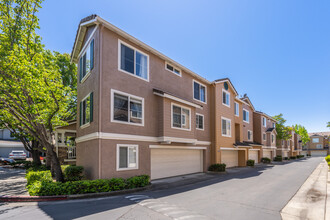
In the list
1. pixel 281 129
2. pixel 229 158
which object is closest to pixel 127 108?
pixel 229 158

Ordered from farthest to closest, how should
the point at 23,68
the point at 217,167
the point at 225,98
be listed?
the point at 225,98, the point at 217,167, the point at 23,68

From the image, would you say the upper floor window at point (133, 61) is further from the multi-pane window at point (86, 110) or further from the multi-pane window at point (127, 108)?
the multi-pane window at point (86, 110)

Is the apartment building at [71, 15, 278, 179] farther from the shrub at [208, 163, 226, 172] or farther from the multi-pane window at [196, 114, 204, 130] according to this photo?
the shrub at [208, 163, 226, 172]

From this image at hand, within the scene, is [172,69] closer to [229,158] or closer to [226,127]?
[226,127]

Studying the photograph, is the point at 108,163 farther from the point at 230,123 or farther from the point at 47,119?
the point at 230,123

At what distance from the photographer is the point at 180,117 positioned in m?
15.3

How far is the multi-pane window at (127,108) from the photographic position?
11.7 m

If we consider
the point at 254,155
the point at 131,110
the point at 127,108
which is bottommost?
the point at 254,155

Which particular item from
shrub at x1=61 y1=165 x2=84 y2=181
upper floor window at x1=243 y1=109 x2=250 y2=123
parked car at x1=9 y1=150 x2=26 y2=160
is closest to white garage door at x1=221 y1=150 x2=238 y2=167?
upper floor window at x1=243 y1=109 x2=250 y2=123

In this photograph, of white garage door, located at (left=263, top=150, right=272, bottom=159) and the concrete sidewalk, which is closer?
the concrete sidewalk

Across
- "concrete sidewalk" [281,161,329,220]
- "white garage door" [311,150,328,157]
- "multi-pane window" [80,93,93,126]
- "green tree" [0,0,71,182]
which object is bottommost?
"white garage door" [311,150,328,157]

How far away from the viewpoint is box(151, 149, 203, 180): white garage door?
1443 cm

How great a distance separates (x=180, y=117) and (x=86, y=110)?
675 centimetres

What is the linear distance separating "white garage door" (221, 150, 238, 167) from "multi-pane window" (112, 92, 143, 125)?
13.6 meters
